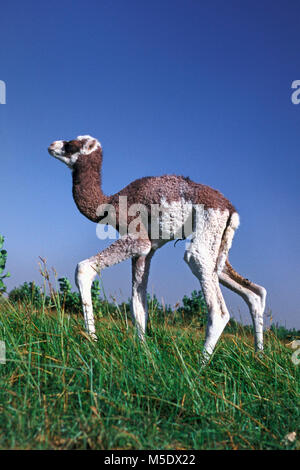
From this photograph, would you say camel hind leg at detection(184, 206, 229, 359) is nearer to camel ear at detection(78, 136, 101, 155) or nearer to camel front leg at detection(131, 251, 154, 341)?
camel front leg at detection(131, 251, 154, 341)

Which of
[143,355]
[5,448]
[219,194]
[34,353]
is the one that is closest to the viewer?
[5,448]

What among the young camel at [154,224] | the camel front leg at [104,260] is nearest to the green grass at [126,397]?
the camel front leg at [104,260]

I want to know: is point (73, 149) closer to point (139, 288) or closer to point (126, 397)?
point (139, 288)

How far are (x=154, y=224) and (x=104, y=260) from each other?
647mm

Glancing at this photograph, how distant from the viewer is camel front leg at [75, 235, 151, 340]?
4148 mm

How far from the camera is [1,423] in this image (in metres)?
2.50

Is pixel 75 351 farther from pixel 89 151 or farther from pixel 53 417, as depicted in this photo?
pixel 89 151

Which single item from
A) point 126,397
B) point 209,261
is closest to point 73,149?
point 209,261

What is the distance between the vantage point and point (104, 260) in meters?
4.25

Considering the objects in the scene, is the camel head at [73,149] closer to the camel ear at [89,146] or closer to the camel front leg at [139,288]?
the camel ear at [89,146]

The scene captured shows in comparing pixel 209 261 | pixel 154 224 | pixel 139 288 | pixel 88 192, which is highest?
pixel 88 192
